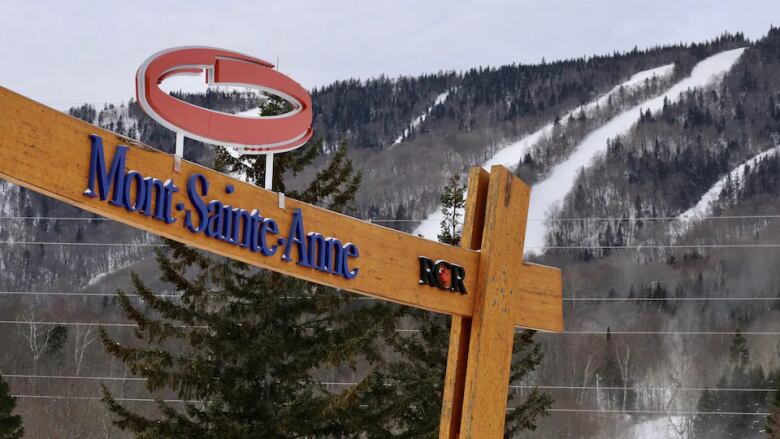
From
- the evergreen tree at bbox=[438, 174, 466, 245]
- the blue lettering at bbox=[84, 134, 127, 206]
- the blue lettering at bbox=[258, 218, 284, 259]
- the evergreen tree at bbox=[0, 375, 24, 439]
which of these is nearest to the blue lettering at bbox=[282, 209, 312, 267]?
the blue lettering at bbox=[258, 218, 284, 259]

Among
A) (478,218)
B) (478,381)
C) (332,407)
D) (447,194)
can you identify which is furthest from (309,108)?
(447,194)

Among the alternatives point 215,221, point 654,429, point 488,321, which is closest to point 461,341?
point 488,321

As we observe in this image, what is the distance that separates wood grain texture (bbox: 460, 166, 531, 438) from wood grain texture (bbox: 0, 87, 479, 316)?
0.09 m

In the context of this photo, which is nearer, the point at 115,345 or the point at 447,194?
the point at 115,345

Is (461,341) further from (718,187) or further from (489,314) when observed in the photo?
(718,187)

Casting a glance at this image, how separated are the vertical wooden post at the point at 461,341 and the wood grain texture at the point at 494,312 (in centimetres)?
7

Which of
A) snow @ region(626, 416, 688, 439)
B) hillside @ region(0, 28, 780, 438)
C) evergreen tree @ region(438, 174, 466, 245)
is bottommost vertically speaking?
snow @ region(626, 416, 688, 439)

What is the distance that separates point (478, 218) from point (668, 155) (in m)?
192

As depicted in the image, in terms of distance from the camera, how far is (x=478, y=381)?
21.2 feet

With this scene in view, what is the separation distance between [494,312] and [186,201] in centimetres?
192

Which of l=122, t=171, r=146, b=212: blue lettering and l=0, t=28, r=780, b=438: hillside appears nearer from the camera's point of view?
l=122, t=171, r=146, b=212: blue lettering

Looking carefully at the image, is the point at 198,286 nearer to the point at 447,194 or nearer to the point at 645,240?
the point at 447,194

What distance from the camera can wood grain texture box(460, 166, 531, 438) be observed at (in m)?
6.46

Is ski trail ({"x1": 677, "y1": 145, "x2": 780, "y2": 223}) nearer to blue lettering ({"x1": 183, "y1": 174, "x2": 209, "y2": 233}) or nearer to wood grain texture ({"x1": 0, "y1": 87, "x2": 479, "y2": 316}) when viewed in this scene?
wood grain texture ({"x1": 0, "y1": 87, "x2": 479, "y2": 316})
